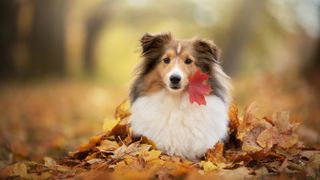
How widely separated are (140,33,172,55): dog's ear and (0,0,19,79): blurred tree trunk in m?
16.4

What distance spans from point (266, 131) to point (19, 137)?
5.84m

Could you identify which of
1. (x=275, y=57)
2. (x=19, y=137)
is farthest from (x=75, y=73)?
(x=19, y=137)

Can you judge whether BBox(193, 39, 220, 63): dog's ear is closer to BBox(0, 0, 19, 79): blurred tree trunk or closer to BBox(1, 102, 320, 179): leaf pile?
BBox(1, 102, 320, 179): leaf pile

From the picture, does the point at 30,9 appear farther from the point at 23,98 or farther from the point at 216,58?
the point at 216,58

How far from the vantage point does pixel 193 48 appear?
5.99 metres

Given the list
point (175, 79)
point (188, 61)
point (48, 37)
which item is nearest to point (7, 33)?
point (48, 37)

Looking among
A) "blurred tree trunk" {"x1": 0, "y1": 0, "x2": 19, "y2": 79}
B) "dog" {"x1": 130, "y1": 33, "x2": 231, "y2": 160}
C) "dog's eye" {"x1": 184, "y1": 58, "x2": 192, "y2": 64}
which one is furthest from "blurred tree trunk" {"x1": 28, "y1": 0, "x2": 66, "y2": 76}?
"dog's eye" {"x1": 184, "y1": 58, "x2": 192, "y2": 64}

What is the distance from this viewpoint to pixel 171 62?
591 cm

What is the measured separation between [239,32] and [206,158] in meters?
19.3

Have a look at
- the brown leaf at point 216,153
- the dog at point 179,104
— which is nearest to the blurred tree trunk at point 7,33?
the dog at point 179,104

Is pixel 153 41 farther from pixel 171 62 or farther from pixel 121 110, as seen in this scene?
pixel 121 110

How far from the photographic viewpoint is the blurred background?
12.4 metres

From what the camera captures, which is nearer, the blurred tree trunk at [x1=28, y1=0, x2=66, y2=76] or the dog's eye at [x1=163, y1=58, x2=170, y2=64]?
the dog's eye at [x1=163, y1=58, x2=170, y2=64]

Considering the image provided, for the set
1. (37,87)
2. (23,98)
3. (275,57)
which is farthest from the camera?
(275,57)
